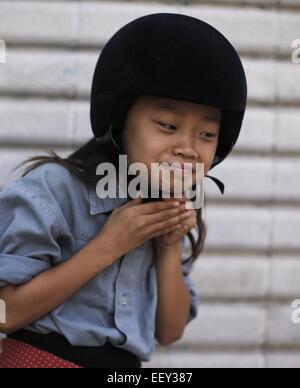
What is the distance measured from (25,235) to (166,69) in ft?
1.81

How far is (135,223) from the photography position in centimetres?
188

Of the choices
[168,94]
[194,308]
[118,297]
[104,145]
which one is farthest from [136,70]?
[194,308]

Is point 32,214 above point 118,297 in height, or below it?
above

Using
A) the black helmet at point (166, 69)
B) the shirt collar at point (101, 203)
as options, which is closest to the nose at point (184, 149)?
the black helmet at point (166, 69)

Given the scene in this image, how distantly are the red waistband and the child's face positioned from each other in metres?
0.56

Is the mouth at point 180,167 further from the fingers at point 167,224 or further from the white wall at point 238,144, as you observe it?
the white wall at point 238,144

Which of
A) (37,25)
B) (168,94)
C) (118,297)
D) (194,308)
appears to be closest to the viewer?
(168,94)

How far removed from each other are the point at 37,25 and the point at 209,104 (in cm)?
148

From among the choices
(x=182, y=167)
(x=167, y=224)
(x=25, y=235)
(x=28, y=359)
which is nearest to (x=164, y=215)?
(x=167, y=224)

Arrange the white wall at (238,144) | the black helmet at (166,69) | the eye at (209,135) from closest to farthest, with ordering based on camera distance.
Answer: the black helmet at (166,69), the eye at (209,135), the white wall at (238,144)

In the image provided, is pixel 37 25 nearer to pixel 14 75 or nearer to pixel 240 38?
pixel 14 75

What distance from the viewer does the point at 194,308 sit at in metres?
2.33

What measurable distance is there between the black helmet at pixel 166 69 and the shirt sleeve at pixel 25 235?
10.7 inches

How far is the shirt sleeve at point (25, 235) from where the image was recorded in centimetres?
180
